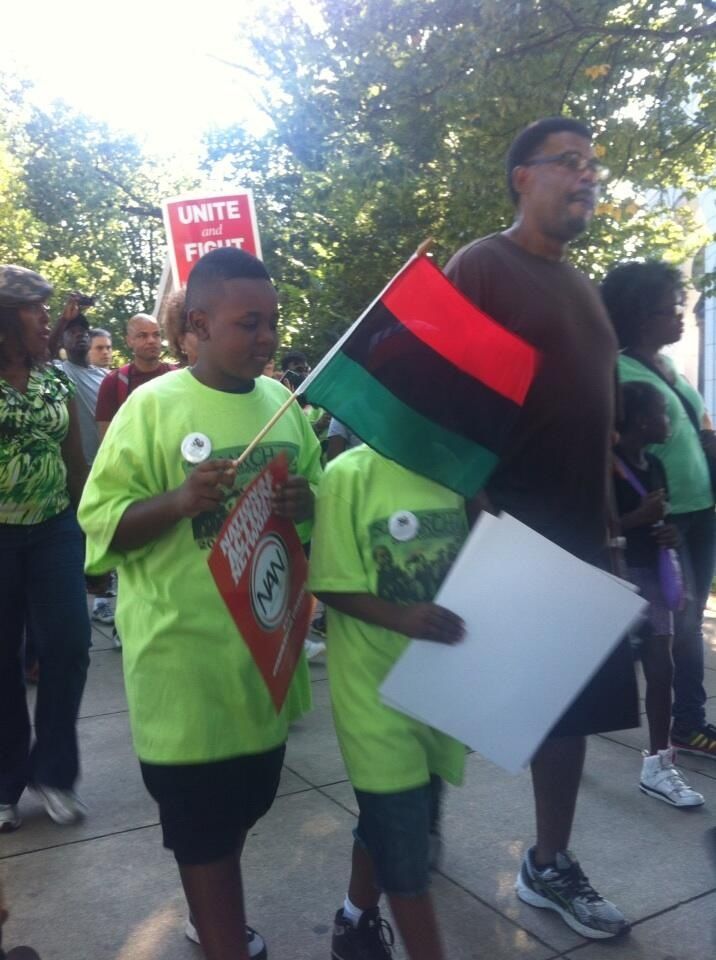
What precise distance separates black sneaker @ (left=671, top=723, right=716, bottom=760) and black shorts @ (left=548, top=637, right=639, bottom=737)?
1755mm

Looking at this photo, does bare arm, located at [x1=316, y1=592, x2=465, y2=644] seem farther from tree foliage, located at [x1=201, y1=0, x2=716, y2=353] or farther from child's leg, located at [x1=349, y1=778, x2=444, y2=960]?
tree foliage, located at [x1=201, y1=0, x2=716, y2=353]

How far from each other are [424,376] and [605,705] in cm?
104

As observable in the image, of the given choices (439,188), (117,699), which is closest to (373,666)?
(117,699)

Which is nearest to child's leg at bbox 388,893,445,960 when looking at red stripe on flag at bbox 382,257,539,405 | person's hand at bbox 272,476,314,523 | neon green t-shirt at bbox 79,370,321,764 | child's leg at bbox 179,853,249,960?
child's leg at bbox 179,853,249,960

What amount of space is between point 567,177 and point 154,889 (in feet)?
7.96

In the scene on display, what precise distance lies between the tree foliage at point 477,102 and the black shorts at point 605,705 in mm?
6292

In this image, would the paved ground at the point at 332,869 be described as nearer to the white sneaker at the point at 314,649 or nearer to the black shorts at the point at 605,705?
the black shorts at the point at 605,705

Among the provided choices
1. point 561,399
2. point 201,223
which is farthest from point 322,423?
point 561,399

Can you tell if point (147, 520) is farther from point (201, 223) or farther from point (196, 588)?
point (201, 223)

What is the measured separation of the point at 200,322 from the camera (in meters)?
2.40

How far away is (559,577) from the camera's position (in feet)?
7.72

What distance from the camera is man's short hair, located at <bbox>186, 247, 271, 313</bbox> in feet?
7.77

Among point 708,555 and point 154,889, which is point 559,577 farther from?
point 708,555

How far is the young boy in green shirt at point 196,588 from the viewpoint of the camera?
7.39ft
